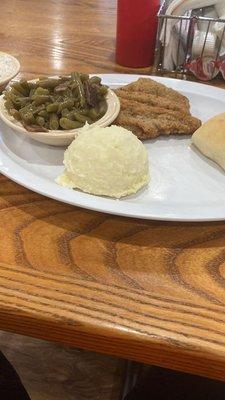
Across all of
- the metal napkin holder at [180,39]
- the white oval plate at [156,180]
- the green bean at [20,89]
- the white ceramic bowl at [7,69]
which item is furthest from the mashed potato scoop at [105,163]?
the metal napkin holder at [180,39]

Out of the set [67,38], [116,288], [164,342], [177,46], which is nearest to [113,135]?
[116,288]

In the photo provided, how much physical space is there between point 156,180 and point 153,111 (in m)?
0.25

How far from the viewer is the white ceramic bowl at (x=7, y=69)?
4.12 feet

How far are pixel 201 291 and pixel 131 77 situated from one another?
848 millimetres

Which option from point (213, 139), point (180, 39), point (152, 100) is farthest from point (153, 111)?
point (180, 39)

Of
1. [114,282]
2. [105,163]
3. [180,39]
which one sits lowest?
[114,282]

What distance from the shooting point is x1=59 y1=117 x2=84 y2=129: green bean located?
104 cm

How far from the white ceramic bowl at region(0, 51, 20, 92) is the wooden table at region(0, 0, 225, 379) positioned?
0.37m

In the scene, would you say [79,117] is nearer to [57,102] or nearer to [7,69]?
[57,102]

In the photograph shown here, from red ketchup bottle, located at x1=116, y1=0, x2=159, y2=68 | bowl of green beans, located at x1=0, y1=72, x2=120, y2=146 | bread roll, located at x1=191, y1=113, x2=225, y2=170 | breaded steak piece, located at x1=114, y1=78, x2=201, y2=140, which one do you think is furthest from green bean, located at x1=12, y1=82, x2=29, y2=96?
red ketchup bottle, located at x1=116, y1=0, x2=159, y2=68

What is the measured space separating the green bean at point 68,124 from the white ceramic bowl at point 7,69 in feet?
0.98

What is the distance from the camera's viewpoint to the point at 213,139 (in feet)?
3.54

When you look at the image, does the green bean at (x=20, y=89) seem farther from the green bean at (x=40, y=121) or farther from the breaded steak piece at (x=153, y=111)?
the breaded steak piece at (x=153, y=111)

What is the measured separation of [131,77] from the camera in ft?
4.67
